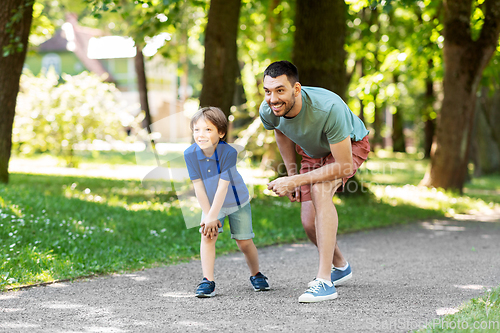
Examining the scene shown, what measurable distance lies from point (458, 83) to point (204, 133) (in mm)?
8752

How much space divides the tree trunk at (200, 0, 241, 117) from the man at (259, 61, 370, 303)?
17.2 ft

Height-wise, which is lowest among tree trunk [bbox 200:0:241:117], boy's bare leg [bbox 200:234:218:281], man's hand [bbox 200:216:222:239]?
boy's bare leg [bbox 200:234:218:281]

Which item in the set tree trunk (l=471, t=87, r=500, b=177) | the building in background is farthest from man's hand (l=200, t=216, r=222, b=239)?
the building in background

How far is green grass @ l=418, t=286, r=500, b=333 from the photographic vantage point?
298 centimetres

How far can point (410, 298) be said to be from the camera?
3.93m

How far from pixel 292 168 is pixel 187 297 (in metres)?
1.34

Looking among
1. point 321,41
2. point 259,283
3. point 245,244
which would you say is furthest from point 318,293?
point 321,41

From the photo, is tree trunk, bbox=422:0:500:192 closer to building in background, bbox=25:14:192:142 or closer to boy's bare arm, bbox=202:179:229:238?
boy's bare arm, bbox=202:179:229:238

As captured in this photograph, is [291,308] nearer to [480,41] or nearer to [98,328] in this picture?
[98,328]

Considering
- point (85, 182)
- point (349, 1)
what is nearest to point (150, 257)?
point (85, 182)

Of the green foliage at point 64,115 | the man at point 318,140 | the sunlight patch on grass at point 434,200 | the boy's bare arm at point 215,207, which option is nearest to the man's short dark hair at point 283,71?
the man at point 318,140

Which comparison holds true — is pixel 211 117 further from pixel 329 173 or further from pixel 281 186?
pixel 329 173

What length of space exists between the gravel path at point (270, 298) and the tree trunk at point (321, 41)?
14.3ft

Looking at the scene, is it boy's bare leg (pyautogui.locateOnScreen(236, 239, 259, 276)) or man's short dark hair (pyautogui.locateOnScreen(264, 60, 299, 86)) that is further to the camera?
boy's bare leg (pyautogui.locateOnScreen(236, 239, 259, 276))
